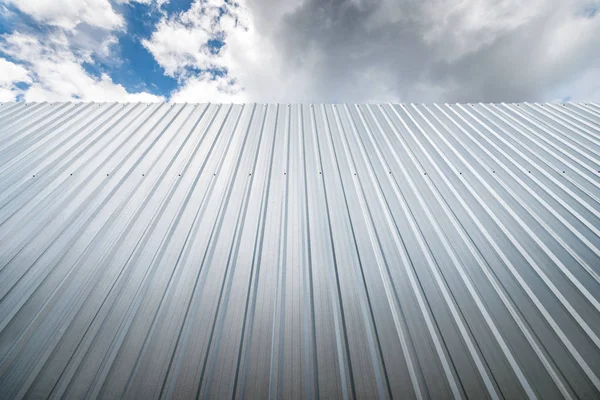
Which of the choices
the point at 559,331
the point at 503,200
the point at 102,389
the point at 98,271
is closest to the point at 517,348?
the point at 559,331

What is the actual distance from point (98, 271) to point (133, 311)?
0.75 meters

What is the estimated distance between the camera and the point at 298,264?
2641 millimetres

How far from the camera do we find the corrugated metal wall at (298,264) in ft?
6.37

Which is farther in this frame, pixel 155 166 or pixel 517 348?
pixel 155 166

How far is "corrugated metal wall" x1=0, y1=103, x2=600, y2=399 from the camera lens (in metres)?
1.94

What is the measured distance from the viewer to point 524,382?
6.21 feet

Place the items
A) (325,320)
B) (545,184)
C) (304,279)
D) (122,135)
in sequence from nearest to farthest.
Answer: (325,320)
(304,279)
(545,184)
(122,135)

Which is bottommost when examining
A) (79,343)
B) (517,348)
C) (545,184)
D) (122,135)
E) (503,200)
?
(517,348)

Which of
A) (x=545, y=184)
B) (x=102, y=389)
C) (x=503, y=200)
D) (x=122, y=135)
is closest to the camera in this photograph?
(x=102, y=389)

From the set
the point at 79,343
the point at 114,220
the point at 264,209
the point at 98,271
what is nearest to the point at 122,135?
the point at 114,220

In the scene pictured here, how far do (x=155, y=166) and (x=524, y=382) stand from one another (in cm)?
519

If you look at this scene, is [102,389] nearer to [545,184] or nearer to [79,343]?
[79,343]

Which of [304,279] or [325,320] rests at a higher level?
Answer: [304,279]

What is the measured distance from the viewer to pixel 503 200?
3.46m
